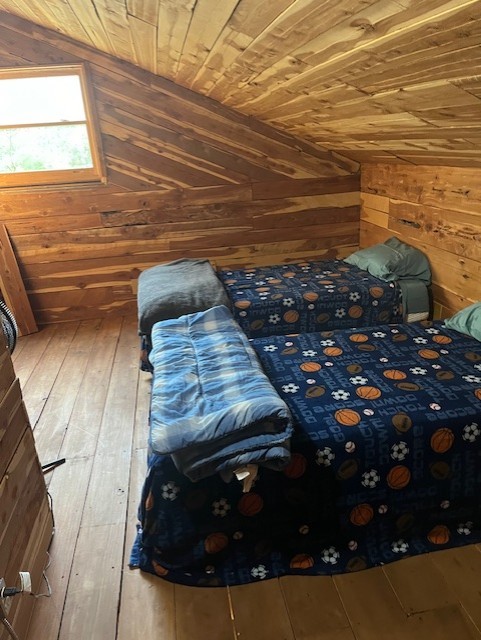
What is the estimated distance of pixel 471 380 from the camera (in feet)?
5.96

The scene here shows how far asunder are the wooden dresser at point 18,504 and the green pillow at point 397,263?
2322 millimetres

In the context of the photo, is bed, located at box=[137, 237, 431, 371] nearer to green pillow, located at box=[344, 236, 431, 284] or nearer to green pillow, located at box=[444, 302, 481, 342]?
green pillow, located at box=[344, 236, 431, 284]

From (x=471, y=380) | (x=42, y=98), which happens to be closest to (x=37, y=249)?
(x=42, y=98)

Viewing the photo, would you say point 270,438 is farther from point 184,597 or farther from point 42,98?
point 42,98

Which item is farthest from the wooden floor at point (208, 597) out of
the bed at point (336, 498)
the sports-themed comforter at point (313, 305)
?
the sports-themed comforter at point (313, 305)

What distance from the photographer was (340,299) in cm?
289

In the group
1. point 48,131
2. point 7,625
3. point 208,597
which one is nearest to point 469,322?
point 208,597

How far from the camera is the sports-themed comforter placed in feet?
9.27

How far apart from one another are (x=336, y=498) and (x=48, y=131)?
10.9ft

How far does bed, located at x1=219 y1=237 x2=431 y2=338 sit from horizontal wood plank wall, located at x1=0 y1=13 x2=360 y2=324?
882 millimetres

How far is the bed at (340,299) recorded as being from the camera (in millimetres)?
2832

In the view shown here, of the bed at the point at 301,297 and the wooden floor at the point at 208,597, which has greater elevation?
the bed at the point at 301,297

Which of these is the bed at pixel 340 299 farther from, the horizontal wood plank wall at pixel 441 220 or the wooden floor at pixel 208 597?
the wooden floor at pixel 208 597

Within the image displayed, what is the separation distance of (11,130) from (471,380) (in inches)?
139
